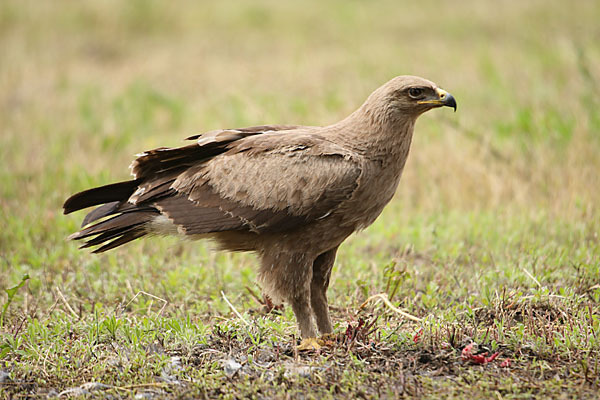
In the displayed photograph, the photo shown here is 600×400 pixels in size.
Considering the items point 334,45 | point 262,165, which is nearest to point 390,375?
point 262,165

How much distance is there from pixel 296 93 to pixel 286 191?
6.33 metres

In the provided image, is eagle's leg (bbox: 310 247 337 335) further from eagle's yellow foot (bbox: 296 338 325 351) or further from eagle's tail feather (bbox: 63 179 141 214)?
eagle's tail feather (bbox: 63 179 141 214)

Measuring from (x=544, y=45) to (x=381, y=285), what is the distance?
23.2 feet

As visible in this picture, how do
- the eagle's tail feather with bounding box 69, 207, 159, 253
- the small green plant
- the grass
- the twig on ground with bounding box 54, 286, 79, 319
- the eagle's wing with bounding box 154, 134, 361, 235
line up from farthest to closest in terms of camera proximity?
the twig on ground with bounding box 54, 286, 79, 319 < the eagle's tail feather with bounding box 69, 207, 159, 253 < the small green plant < the eagle's wing with bounding box 154, 134, 361, 235 < the grass

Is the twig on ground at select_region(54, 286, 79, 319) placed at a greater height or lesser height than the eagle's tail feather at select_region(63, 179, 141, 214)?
lesser

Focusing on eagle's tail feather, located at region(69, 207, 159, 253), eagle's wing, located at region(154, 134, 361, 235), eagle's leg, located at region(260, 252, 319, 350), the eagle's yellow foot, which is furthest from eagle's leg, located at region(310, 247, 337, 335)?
eagle's tail feather, located at region(69, 207, 159, 253)

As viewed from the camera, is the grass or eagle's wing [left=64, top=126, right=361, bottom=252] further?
eagle's wing [left=64, top=126, right=361, bottom=252]

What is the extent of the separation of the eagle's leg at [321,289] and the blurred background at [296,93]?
1568mm

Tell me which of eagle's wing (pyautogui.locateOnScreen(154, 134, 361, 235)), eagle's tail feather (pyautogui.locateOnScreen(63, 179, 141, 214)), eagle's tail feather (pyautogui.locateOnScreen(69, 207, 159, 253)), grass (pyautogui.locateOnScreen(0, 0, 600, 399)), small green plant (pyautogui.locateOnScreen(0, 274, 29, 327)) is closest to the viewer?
grass (pyautogui.locateOnScreen(0, 0, 600, 399))

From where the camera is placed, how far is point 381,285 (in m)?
5.30

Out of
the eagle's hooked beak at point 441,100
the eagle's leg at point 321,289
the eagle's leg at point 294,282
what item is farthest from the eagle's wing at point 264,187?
the eagle's hooked beak at point 441,100

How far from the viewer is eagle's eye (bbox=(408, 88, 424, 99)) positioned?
13.8ft

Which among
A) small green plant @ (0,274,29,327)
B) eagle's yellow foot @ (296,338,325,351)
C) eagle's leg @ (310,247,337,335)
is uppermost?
small green plant @ (0,274,29,327)

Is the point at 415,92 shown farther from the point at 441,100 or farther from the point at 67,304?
the point at 67,304
